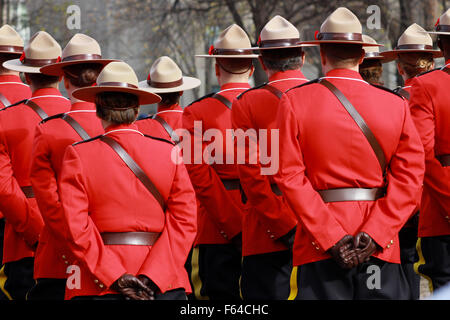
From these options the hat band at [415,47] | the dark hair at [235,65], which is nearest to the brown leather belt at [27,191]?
the dark hair at [235,65]

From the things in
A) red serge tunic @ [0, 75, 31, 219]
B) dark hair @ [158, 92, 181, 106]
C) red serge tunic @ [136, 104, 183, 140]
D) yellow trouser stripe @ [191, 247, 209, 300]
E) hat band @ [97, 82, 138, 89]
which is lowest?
yellow trouser stripe @ [191, 247, 209, 300]

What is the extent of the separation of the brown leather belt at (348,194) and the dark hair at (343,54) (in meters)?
0.75

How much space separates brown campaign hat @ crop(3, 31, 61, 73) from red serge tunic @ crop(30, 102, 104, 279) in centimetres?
103

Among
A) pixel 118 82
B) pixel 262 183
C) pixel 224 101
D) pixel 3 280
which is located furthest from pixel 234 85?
pixel 3 280

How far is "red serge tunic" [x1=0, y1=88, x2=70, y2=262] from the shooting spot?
6.61 metres

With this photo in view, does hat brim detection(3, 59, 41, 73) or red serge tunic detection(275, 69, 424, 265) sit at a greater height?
hat brim detection(3, 59, 41, 73)

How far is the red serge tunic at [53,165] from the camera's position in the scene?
5762mm

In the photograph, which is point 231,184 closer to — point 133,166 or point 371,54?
point 371,54

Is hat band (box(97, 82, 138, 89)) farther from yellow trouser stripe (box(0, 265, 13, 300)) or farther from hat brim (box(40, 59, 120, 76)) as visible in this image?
yellow trouser stripe (box(0, 265, 13, 300))

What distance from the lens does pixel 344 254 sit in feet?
16.3

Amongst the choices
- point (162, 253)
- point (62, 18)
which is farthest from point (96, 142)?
point (62, 18)

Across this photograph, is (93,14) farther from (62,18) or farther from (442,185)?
(442,185)

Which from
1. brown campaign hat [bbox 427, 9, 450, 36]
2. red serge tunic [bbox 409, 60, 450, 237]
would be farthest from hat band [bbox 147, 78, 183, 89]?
brown campaign hat [bbox 427, 9, 450, 36]
